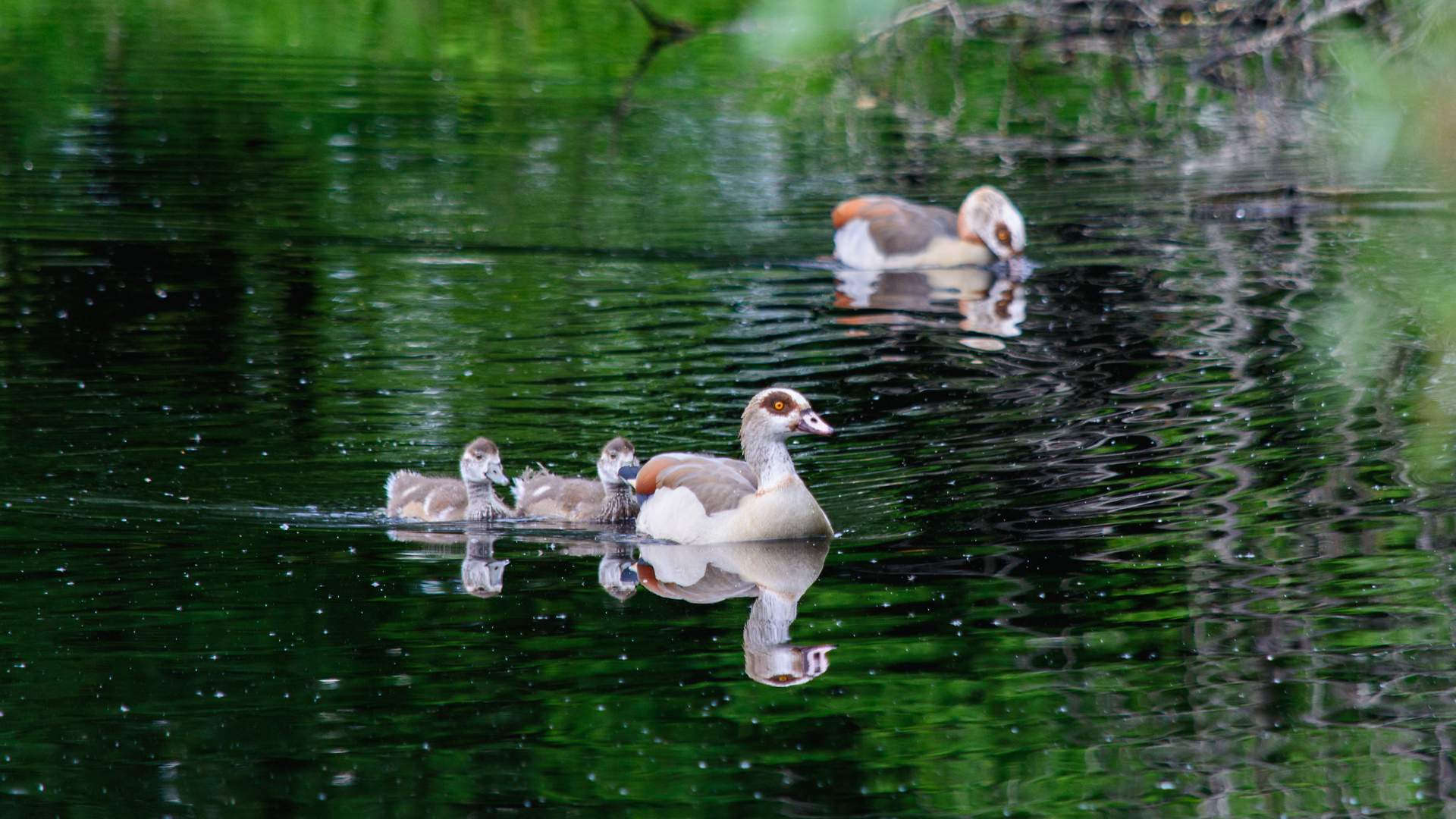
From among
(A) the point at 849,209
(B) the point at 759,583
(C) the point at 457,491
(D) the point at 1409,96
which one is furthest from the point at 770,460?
(A) the point at 849,209

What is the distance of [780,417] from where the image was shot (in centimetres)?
953

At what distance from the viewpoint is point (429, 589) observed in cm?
852

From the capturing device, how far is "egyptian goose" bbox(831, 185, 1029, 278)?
17328mm

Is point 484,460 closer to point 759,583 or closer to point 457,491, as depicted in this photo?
point 457,491

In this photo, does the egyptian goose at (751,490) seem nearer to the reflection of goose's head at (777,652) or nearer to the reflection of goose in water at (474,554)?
the reflection of goose in water at (474,554)

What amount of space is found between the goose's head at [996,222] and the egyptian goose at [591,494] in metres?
8.08

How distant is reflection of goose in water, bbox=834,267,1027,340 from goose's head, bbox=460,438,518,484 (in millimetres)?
5721

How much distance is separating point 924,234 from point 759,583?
954 cm

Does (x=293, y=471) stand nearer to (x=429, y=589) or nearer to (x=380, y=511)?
(x=380, y=511)

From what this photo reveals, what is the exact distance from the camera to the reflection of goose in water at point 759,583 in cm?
742

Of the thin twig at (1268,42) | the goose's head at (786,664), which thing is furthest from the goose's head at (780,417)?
the thin twig at (1268,42)

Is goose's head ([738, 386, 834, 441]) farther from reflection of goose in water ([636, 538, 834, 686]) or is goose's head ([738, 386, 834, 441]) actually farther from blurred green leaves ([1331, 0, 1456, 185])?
blurred green leaves ([1331, 0, 1456, 185])

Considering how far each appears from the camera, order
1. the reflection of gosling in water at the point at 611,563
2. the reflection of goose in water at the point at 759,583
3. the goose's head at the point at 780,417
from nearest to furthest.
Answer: the reflection of goose in water at the point at 759,583, the reflection of gosling in water at the point at 611,563, the goose's head at the point at 780,417

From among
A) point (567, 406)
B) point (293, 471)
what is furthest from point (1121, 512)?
point (293, 471)
